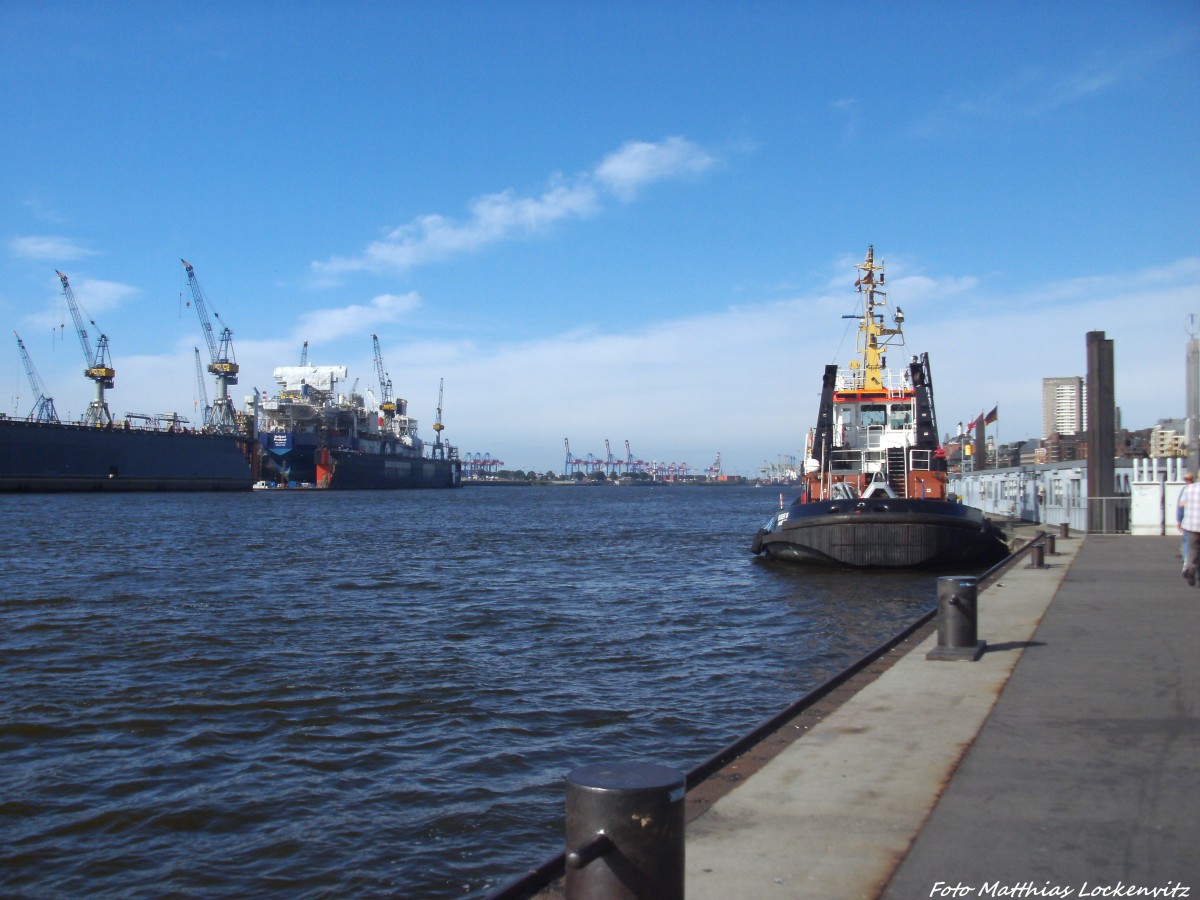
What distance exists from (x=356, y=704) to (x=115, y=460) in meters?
91.3

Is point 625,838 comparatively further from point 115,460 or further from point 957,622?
point 115,460

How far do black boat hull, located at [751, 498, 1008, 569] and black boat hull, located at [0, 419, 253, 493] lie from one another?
75339 mm

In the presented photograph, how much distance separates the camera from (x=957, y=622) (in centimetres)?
948

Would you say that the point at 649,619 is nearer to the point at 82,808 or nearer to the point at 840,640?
the point at 840,640

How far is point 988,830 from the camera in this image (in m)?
4.73

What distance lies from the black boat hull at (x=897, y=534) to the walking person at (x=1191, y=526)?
8.74 meters

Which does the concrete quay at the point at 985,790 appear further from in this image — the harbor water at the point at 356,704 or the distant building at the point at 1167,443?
the distant building at the point at 1167,443

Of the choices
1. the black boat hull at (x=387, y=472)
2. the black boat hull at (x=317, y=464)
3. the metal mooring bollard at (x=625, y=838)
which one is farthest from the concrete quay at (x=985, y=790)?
the black boat hull at (x=387, y=472)

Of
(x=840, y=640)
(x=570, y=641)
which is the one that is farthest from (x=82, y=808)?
(x=840, y=640)

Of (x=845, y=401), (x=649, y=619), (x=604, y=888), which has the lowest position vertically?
(x=649, y=619)

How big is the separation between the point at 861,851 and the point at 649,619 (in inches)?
495

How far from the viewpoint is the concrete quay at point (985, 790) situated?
14.0 feet

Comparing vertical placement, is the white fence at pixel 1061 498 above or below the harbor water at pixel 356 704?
above

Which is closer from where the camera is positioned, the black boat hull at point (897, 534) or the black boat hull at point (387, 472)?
the black boat hull at point (897, 534)
